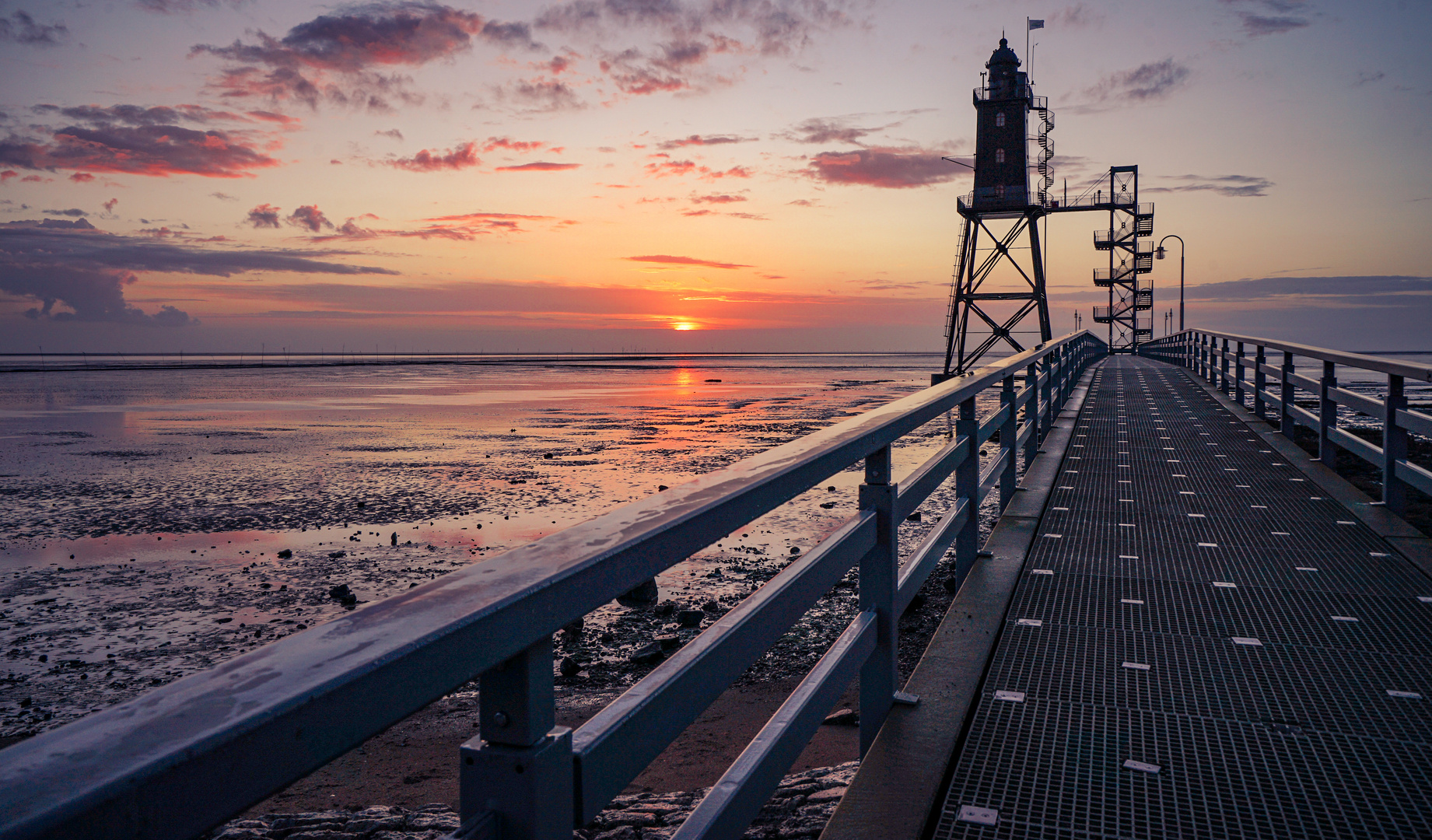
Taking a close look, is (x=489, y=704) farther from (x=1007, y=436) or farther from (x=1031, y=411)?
(x=1031, y=411)

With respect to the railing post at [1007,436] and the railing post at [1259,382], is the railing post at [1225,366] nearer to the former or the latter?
the railing post at [1259,382]

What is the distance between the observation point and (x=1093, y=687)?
11.8 feet

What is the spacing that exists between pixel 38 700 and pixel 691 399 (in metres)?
31.8

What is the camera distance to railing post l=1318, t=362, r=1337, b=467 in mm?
7918

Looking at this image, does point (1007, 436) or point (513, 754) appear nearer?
point (513, 754)

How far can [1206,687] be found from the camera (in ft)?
11.8

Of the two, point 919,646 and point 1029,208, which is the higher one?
point 1029,208

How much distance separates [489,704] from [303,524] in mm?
11469

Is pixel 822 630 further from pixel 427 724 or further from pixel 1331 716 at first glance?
pixel 1331 716

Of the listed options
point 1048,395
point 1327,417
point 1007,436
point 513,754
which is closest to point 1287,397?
point 1327,417

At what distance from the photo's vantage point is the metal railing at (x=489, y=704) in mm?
721

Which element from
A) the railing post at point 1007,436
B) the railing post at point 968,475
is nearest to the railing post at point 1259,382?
the railing post at point 1007,436

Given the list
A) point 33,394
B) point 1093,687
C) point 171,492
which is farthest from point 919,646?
point 33,394

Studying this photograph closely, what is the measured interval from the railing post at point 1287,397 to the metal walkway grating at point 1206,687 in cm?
345
